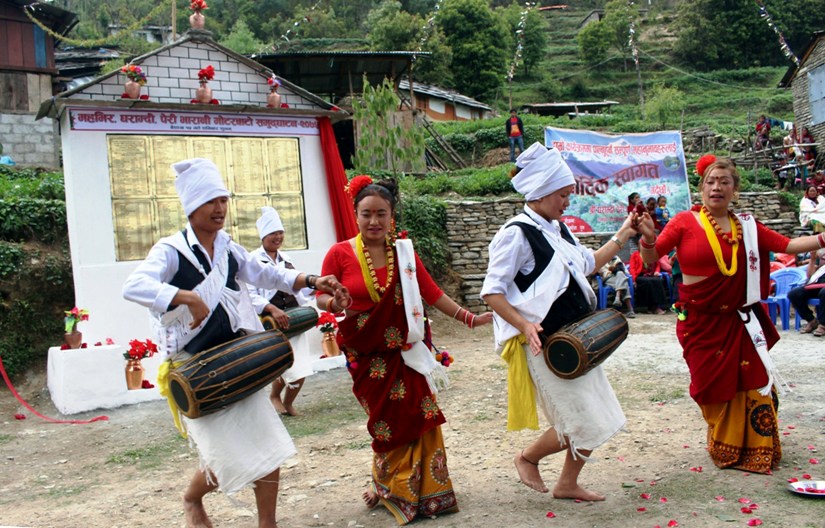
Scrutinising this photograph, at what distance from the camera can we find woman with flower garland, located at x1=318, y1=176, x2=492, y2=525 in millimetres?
3918

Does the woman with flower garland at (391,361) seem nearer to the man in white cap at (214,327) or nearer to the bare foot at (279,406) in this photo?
the man in white cap at (214,327)

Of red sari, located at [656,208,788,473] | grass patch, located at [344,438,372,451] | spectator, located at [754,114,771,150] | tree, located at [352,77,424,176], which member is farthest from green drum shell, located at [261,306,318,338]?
spectator, located at [754,114,771,150]

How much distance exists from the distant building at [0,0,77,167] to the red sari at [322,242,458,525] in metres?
16.5

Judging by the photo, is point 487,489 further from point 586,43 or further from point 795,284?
point 586,43

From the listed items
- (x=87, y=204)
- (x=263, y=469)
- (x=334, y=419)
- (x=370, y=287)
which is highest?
(x=87, y=204)

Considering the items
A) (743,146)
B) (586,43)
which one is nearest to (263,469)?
(743,146)

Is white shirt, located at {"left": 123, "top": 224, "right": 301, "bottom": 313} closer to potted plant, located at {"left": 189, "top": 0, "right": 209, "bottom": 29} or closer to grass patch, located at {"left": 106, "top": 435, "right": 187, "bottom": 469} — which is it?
grass patch, located at {"left": 106, "top": 435, "right": 187, "bottom": 469}

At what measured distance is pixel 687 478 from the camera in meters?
4.23

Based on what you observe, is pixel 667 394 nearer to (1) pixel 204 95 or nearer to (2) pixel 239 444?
(2) pixel 239 444

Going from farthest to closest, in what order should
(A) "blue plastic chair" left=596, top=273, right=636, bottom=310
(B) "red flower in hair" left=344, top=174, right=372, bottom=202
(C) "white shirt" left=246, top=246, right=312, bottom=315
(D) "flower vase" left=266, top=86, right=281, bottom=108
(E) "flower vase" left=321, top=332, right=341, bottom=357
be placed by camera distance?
(A) "blue plastic chair" left=596, top=273, right=636, bottom=310 < (D) "flower vase" left=266, top=86, right=281, bottom=108 < (E) "flower vase" left=321, top=332, right=341, bottom=357 < (C) "white shirt" left=246, top=246, right=312, bottom=315 < (B) "red flower in hair" left=344, top=174, right=372, bottom=202

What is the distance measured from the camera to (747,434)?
430cm

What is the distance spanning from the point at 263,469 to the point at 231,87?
7.22 meters

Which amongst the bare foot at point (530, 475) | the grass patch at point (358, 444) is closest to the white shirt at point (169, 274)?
the bare foot at point (530, 475)

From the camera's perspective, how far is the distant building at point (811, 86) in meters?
25.0
